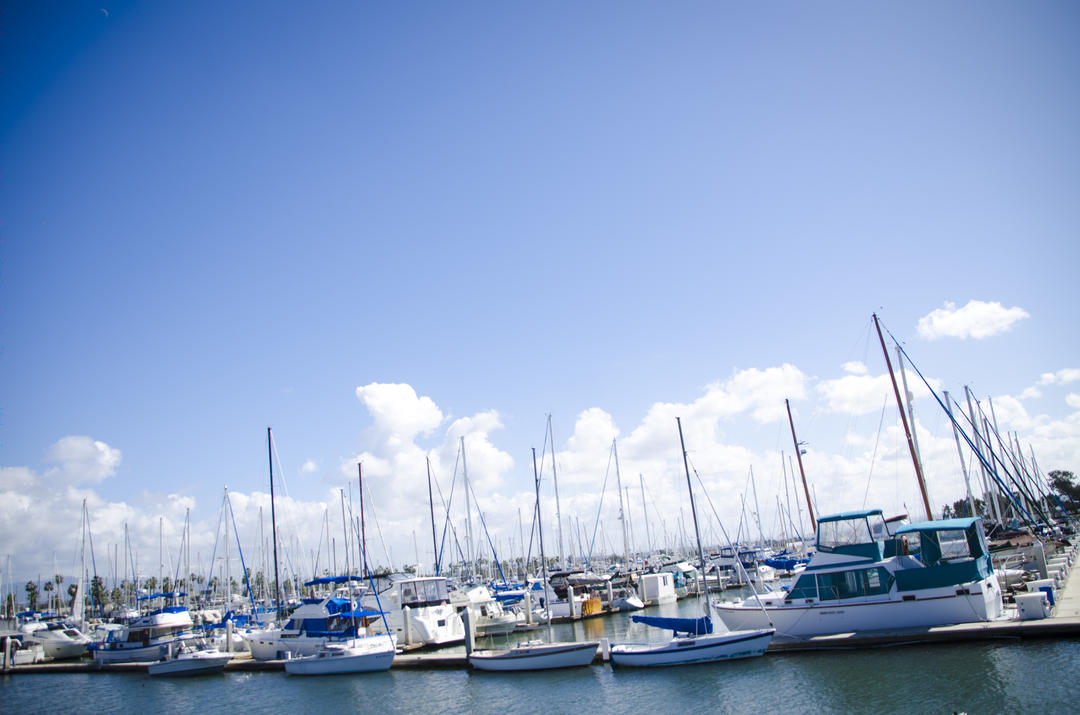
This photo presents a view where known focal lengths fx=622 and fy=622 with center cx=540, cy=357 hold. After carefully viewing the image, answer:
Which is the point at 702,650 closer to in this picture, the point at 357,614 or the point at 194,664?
the point at 357,614

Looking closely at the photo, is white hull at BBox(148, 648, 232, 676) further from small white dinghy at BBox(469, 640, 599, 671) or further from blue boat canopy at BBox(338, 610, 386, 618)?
small white dinghy at BBox(469, 640, 599, 671)

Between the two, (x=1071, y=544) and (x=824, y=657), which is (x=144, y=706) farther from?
(x=1071, y=544)

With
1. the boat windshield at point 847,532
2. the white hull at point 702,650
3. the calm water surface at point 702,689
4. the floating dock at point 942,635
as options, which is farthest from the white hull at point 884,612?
the boat windshield at point 847,532

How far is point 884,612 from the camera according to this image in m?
25.8

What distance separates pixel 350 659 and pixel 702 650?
17.8 metres

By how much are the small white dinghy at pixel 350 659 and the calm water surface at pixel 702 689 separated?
0.55 m

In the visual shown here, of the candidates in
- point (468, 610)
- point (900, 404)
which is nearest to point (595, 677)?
point (468, 610)

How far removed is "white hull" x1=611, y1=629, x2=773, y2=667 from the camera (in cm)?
2619

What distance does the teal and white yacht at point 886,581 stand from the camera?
2491 cm

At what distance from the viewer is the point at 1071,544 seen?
160 ft

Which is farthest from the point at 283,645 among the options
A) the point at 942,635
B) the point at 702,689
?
the point at 942,635

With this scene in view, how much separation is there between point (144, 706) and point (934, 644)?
3584cm

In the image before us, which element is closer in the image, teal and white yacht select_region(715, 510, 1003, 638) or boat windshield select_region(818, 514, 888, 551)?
teal and white yacht select_region(715, 510, 1003, 638)

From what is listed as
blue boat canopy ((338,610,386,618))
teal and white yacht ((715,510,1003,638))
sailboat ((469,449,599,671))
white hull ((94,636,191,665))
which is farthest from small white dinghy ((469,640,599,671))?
white hull ((94,636,191,665))
